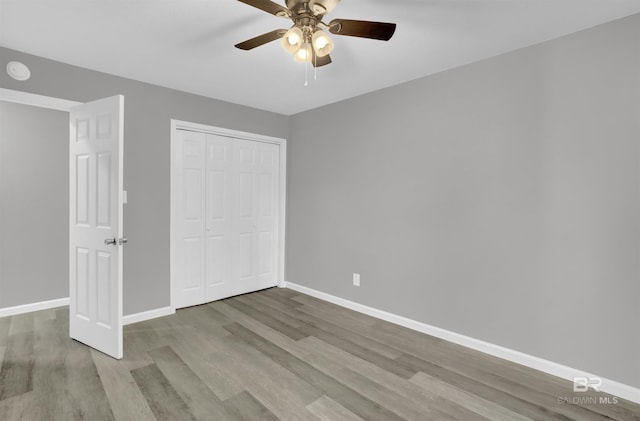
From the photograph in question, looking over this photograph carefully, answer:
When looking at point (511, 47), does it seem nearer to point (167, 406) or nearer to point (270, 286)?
point (167, 406)

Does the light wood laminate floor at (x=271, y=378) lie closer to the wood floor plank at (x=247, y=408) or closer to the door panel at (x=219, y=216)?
the wood floor plank at (x=247, y=408)

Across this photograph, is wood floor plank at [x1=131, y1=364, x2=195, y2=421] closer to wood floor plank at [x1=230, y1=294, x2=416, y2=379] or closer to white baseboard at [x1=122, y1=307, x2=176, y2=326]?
white baseboard at [x1=122, y1=307, x2=176, y2=326]

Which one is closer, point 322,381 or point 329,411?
point 329,411

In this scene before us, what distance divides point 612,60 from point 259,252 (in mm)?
3996

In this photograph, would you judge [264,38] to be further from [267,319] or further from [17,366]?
[17,366]

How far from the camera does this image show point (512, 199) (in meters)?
2.56

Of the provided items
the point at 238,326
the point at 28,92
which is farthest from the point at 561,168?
the point at 28,92

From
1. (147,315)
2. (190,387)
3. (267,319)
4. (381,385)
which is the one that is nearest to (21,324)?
(147,315)

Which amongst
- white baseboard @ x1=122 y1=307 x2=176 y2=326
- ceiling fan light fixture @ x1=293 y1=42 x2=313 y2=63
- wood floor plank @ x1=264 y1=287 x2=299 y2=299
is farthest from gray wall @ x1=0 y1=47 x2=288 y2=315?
ceiling fan light fixture @ x1=293 y1=42 x2=313 y2=63

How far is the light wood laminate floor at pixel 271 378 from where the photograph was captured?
76.3 inches

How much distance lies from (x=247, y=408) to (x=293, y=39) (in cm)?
222

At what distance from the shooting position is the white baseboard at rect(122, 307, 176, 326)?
3.19 m
